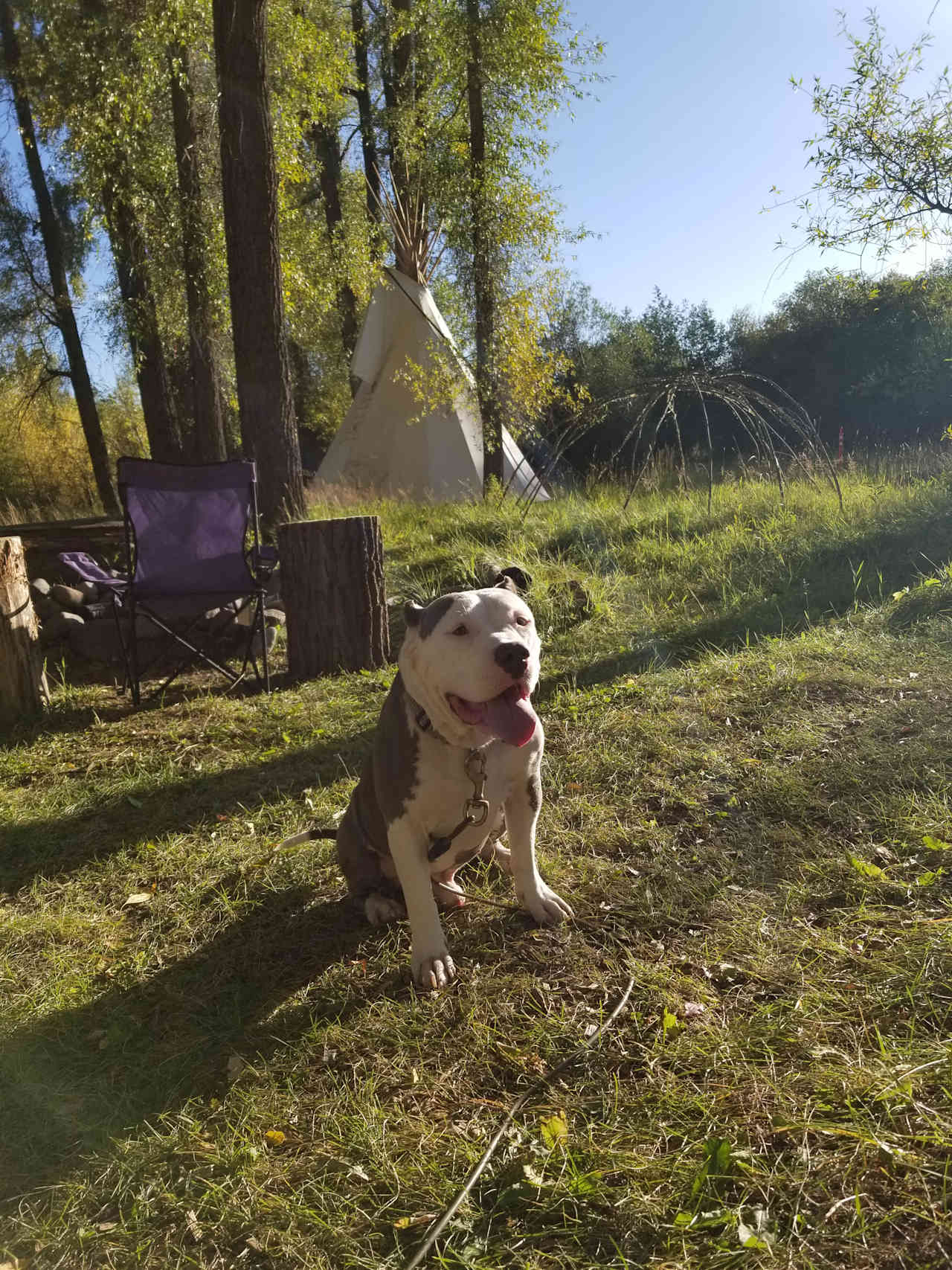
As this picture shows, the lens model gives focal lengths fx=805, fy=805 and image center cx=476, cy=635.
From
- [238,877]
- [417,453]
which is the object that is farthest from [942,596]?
[417,453]

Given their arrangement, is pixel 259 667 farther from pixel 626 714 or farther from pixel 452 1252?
pixel 452 1252

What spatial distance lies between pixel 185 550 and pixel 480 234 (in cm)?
720

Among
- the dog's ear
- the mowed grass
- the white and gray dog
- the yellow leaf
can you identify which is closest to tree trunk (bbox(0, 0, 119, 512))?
the mowed grass

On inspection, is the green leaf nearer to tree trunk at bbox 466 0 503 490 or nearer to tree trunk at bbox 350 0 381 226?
tree trunk at bbox 466 0 503 490

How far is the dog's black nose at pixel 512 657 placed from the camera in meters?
1.80

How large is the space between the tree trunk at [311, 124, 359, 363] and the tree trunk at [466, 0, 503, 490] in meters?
5.85

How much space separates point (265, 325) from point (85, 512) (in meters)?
11.9

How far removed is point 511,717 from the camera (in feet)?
6.19

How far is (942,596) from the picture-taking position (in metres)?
4.93

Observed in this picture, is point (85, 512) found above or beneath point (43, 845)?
above

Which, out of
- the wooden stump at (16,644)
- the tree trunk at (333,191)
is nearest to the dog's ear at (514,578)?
the wooden stump at (16,644)

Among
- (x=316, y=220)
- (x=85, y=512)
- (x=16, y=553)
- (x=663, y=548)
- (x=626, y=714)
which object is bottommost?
(x=626, y=714)

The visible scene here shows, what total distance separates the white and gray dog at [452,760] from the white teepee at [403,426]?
30.7 ft

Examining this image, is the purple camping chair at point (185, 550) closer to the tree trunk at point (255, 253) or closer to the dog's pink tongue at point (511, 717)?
the tree trunk at point (255, 253)
